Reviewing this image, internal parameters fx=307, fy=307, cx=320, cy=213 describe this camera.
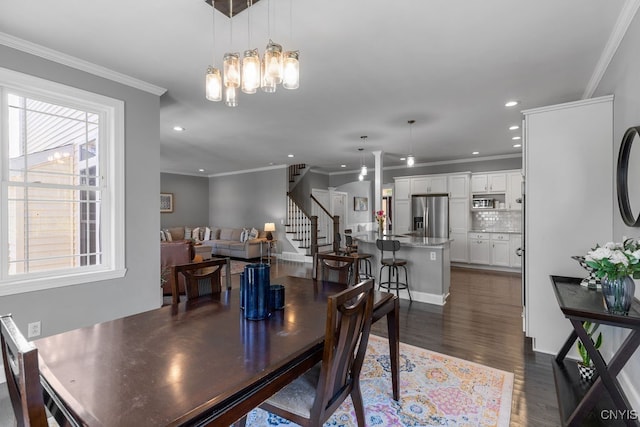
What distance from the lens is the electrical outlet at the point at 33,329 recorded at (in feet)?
8.09

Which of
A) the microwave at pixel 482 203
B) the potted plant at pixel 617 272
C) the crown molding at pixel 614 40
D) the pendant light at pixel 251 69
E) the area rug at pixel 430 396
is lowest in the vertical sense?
the area rug at pixel 430 396

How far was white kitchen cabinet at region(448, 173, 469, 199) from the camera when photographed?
7027 millimetres

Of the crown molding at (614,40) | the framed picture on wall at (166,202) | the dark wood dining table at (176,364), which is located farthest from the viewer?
the framed picture on wall at (166,202)

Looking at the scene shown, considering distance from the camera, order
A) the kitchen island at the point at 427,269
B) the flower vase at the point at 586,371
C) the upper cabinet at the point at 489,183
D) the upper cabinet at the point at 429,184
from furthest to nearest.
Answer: the upper cabinet at the point at 429,184
the upper cabinet at the point at 489,183
the kitchen island at the point at 427,269
the flower vase at the point at 586,371

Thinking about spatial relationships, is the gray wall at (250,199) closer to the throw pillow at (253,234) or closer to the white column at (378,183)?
the throw pillow at (253,234)

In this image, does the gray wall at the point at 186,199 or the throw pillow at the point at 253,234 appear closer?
the throw pillow at the point at 253,234

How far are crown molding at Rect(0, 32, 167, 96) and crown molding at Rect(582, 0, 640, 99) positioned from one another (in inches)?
151

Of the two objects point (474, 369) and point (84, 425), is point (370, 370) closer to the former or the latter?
point (474, 369)

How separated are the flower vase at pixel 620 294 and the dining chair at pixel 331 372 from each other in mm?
1414

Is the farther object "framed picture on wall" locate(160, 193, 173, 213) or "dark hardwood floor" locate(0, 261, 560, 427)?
"framed picture on wall" locate(160, 193, 173, 213)

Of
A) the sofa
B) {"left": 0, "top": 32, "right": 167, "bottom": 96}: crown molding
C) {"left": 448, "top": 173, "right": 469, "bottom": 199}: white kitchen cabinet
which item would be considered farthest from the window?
{"left": 448, "top": 173, "right": 469, "bottom": 199}: white kitchen cabinet

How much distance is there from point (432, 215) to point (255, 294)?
6353 millimetres

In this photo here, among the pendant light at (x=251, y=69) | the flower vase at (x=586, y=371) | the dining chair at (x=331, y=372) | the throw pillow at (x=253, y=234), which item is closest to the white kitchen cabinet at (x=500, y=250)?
the flower vase at (x=586, y=371)

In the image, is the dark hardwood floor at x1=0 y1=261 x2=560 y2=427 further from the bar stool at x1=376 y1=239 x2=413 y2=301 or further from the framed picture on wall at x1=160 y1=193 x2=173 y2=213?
the framed picture on wall at x1=160 y1=193 x2=173 y2=213
